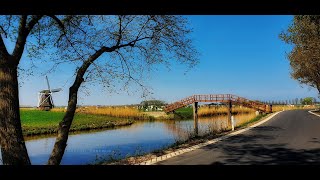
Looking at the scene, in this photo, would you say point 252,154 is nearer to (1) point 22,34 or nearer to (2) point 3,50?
(1) point 22,34

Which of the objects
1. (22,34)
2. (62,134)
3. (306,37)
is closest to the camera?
(22,34)

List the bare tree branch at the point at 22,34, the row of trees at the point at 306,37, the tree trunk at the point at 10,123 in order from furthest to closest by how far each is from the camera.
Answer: the row of trees at the point at 306,37 < the bare tree branch at the point at 22,34 < the tree trunk at the point at 10,123

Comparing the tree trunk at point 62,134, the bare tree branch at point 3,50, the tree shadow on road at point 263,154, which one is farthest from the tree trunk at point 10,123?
the tree shadow on road at point 263,154

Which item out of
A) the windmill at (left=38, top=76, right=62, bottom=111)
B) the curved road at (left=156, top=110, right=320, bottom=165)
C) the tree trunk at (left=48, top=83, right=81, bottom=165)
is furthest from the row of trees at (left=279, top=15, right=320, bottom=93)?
the windmill at (left=38, top=76, right=62, bottom=111)

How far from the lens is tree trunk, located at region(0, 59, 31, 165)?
796cm

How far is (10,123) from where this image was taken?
7984 mm

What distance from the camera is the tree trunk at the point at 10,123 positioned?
7965 mm

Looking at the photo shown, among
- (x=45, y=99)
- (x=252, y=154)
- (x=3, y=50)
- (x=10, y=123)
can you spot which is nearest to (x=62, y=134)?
(x=10, y=123)

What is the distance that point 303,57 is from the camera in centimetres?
3588

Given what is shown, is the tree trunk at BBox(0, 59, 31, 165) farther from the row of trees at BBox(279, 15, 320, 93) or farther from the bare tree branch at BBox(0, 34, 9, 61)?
the row of trees at BBox(279, 15, 320, 93)

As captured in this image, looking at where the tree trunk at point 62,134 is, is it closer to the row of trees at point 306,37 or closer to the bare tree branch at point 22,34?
the bare tree branch at point 22,34

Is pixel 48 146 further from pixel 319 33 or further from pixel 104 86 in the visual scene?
pixel 319 33
